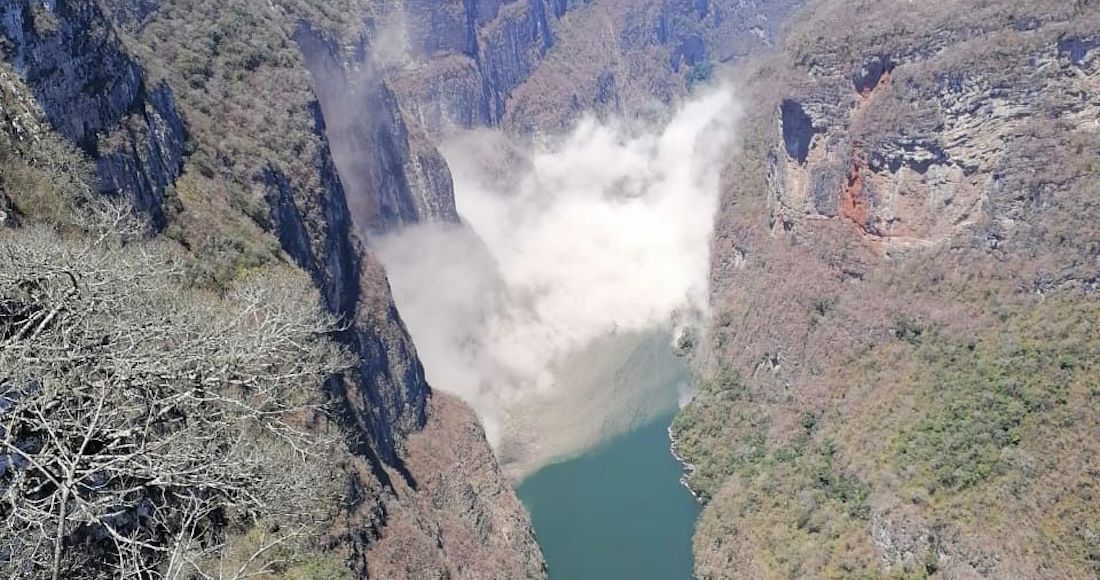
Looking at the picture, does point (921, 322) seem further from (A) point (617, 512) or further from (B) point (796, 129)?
(A) point (617, 512)

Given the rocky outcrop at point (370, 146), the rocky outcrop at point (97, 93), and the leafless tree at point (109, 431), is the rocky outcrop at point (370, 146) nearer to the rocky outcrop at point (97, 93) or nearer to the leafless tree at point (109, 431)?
the rocky outcrop at point (97, 93)

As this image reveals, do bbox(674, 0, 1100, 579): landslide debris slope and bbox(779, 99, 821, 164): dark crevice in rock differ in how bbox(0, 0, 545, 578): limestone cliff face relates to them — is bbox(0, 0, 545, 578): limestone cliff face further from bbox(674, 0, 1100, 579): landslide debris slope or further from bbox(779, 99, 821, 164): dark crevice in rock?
bbox(779, 99, 821, 164): dark crevice in rock

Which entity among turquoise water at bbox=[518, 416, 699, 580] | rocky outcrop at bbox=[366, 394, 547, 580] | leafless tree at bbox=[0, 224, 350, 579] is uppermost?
leafless tree at bbox=[0, 224, 350, 579]

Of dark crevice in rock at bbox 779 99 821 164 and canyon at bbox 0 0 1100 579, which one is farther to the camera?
dark crevice in rock at bbox 779 99 821 164

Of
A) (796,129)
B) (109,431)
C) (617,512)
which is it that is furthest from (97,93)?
(796,129)

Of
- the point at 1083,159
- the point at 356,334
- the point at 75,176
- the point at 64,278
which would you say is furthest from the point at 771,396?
the point at 64,278

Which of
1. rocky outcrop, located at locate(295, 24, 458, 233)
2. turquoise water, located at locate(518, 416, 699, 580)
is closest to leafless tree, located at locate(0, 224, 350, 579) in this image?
turquoise water, located at locate(518, 416, 699, 580)
